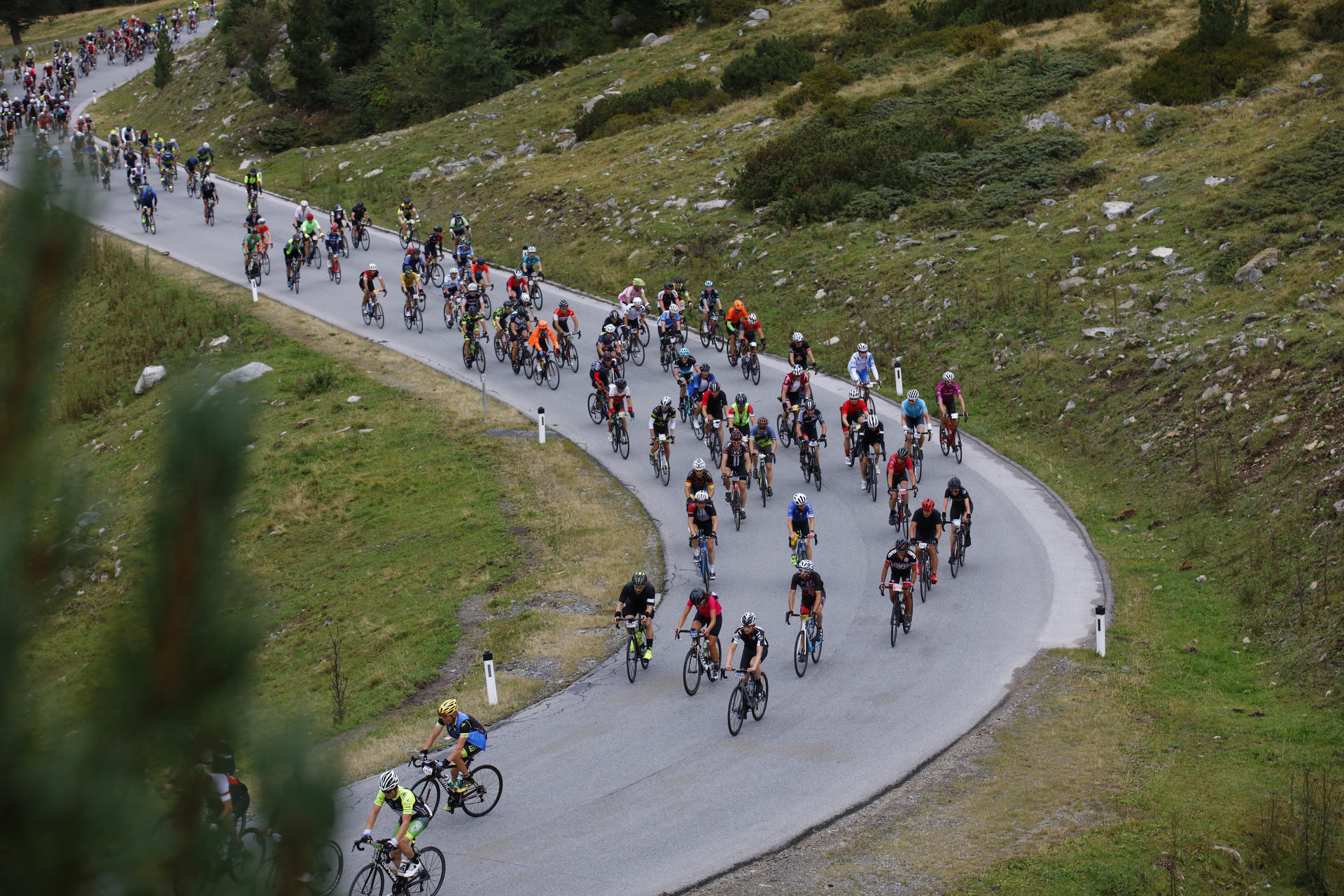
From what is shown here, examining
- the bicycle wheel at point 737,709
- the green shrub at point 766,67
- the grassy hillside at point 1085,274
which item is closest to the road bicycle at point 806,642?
the bicycle wheel at point 737,709

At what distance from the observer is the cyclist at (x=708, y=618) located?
1709cm

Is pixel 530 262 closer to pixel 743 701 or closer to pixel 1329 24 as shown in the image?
pixel 743 701

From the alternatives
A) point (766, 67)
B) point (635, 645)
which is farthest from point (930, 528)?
point (766, 67)

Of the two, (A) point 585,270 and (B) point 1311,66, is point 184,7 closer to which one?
(A) point 585,270

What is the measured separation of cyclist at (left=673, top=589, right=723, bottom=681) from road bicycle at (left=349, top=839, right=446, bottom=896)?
5158mm

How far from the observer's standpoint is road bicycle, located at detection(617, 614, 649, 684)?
17.9 meters

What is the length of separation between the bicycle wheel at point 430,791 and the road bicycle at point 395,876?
136 cm

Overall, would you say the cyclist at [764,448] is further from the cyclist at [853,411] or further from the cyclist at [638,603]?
the cyclist at [638,603]

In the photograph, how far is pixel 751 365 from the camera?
104 feet

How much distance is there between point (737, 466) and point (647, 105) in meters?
34.6

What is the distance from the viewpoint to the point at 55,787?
8.68ft

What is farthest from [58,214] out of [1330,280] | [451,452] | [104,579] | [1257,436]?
[1330,280]

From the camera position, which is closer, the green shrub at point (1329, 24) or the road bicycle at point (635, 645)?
the road bicycle at point (635, 645)

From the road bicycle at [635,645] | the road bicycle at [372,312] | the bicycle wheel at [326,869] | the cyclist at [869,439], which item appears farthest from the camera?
the road bicycle at [372,312]
